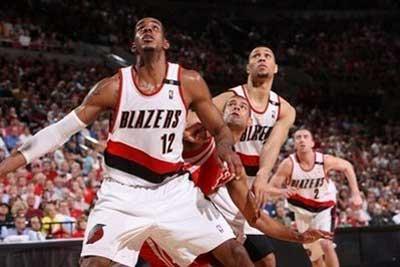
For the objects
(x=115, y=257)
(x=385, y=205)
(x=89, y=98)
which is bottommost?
(x=385, y=205)

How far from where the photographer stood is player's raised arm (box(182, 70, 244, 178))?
4.86 metres

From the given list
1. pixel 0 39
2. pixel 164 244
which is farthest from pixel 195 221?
pixel 0 39

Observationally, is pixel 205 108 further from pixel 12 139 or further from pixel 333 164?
pixel 12 139

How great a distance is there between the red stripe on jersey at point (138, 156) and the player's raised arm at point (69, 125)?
22cm

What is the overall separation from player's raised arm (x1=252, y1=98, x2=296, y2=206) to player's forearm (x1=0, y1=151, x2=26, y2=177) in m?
1.64

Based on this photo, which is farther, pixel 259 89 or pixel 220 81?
pixel 220 81

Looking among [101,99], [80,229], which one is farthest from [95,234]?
[80,229]

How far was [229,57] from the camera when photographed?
26094 mm

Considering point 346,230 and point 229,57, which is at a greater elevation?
point 229,57

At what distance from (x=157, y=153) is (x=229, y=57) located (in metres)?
21.4

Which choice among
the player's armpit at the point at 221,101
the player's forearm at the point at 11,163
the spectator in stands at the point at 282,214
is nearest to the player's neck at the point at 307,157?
the spectator in stands at the point at 282,214

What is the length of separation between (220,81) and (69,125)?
60.5ft

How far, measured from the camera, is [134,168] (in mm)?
4898

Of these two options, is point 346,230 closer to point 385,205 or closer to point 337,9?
point 385,205
